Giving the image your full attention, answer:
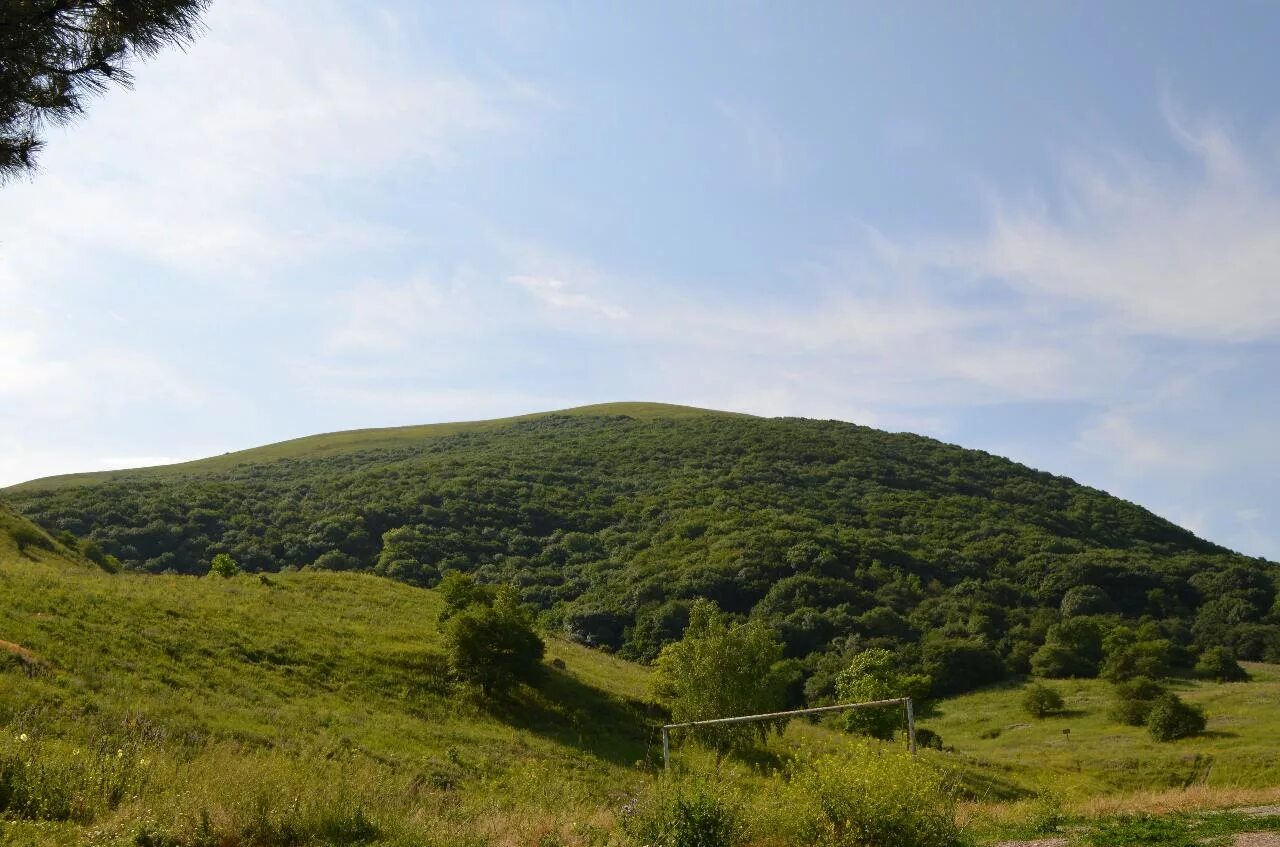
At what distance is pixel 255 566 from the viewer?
71688mm

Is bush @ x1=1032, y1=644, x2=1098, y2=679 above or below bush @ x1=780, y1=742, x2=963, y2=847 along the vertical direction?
below

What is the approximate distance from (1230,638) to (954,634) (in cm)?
2155

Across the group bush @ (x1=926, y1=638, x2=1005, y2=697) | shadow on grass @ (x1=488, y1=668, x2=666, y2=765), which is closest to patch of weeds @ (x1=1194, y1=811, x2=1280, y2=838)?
shadow on grass @ (x1=488, y1=668, x2=666, y2=765)

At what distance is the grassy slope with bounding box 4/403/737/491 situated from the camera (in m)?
122

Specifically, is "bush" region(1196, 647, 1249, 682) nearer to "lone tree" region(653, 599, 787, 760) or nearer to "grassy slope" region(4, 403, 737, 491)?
"lone tree" region(653, 599, 787, 760)

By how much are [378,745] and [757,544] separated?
63919 mm

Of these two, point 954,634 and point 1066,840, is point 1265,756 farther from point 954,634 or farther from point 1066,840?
point 954,634

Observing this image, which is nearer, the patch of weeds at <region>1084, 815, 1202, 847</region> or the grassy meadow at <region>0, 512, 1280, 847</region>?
the grassy meadow at <region>0, 512, 1280, 847</region>

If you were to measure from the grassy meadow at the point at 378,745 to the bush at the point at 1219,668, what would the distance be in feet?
12.5

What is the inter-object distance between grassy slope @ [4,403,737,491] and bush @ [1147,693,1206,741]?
Answer: 106298 millimetres

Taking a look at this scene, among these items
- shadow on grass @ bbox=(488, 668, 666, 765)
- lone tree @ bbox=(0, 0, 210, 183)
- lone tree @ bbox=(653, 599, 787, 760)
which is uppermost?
lone tree @ bbox=(0, 0, 210, 183)

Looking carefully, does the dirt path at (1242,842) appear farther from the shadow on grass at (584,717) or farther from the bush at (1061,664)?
the bush at (1061,664)

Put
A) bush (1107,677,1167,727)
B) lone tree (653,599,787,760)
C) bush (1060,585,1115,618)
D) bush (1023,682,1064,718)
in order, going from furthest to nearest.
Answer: bush (1060,585,1115,618)
bush (1023,682,1064,718)
bush (1107,677,1167,727)
lone tree (653,599,787,760)

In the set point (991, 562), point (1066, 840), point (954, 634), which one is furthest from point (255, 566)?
point (1066, 840)
